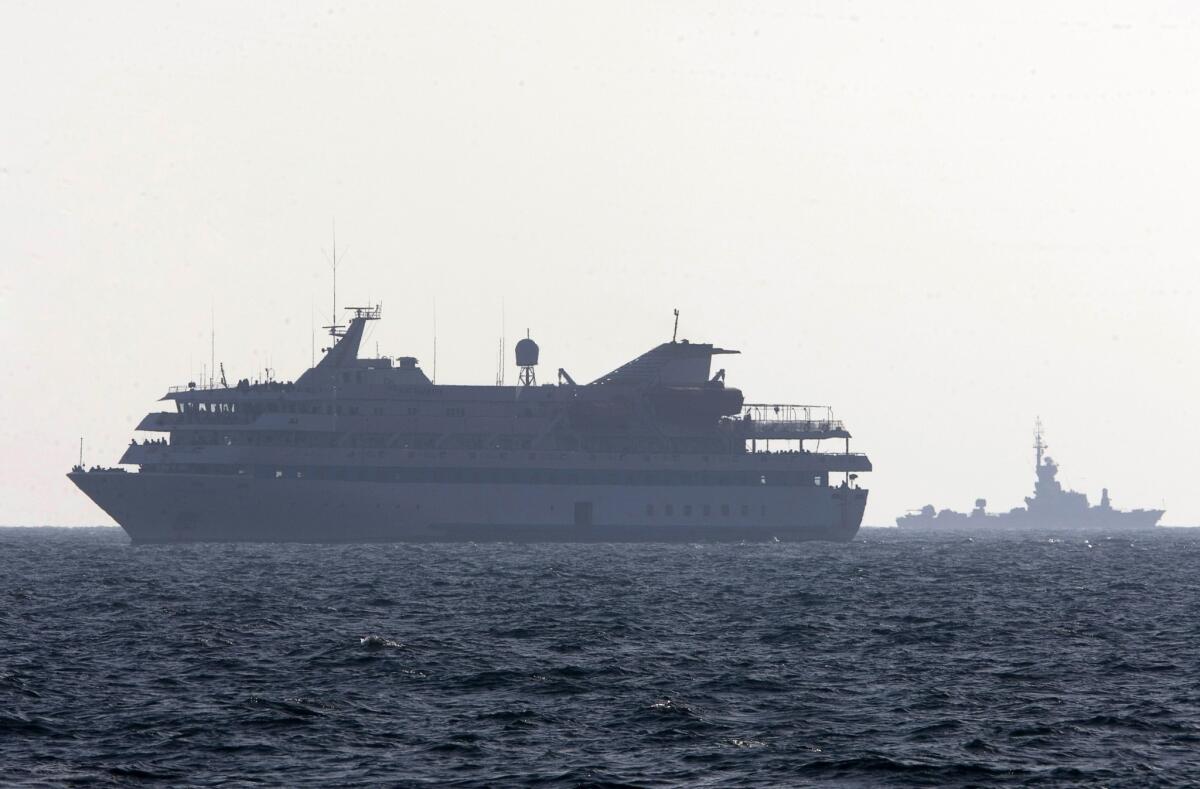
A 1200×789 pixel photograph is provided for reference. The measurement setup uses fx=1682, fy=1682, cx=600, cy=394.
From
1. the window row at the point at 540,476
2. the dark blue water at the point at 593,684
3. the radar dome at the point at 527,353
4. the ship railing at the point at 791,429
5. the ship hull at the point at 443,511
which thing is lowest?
the dark blue water at the point at 593,684

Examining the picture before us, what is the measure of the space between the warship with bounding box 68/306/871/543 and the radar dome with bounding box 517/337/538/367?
136 millimetres

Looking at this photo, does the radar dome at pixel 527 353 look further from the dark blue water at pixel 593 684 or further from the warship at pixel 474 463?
the dark blue water at pixel 593 684

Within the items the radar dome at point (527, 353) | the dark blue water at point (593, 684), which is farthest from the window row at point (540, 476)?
the dark blue water at point (593, 684)

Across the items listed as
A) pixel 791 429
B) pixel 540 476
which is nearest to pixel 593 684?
pixel 540 476

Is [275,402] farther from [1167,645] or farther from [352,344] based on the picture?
[1167,645]

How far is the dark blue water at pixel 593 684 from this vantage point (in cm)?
2156

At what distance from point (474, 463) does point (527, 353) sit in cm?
1572

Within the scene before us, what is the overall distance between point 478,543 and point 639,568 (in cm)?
3394

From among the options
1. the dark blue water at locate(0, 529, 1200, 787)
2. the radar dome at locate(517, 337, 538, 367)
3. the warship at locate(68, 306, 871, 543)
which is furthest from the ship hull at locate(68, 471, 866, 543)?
the dark blue water at locate(0, 529, 1200, 787)

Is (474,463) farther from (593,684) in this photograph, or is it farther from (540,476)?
(593,684)

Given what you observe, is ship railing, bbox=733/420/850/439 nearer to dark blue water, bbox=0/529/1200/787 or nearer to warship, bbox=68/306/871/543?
warship, bbox=68/306/871/543

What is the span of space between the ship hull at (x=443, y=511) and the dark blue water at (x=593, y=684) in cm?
3766

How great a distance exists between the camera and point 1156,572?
77.4m

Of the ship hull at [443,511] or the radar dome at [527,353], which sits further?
the radar dome at [527,353]
